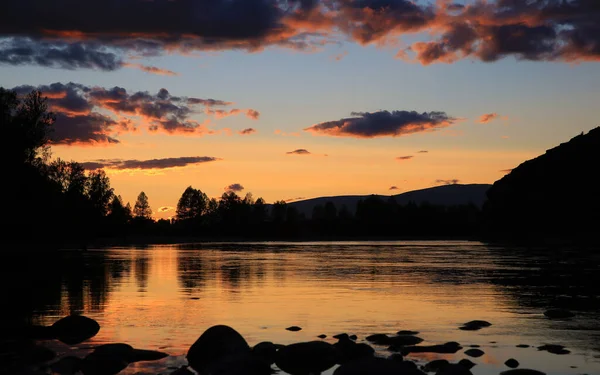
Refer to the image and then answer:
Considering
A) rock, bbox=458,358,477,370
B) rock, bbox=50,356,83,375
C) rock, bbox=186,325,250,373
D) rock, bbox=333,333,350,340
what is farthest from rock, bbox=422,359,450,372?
rock, bbox=50,356,83,375

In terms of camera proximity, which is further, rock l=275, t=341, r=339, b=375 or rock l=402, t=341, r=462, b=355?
rock l=402, t=341, r=462, b=355

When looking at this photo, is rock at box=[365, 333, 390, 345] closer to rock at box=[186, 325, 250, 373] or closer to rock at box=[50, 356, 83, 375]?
rock at box=[186, 325, 250, 373]

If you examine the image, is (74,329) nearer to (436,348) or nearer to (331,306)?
(436,348)

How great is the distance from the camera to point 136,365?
21359 mm

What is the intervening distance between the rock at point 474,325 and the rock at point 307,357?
9.50 meters

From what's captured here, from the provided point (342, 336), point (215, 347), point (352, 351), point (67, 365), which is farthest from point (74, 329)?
point (352, 351)

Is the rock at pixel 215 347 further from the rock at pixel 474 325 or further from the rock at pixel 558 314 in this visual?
the rock at pixel 558 314

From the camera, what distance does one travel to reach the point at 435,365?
20.6 m

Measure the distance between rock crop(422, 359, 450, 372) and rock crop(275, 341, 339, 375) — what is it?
2.99 meters

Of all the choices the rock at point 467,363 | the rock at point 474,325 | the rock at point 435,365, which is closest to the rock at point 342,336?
the rock at point 435,365

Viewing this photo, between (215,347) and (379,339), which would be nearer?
(215,347)

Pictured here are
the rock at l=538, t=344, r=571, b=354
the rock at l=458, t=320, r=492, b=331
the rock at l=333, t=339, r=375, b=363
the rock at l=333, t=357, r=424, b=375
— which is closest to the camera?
the rock at l=333, t=357, r=424, b=375

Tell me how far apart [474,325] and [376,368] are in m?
13.7

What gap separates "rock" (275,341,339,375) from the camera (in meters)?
21.3
